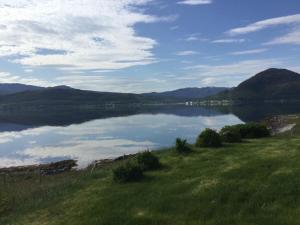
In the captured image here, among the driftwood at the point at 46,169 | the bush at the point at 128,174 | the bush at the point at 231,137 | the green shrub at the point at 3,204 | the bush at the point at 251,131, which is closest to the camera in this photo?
the green shrub at the point at 3,204

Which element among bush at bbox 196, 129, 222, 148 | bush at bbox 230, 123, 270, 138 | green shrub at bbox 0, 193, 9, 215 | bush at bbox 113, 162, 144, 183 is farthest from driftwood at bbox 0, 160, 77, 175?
bush at bbox 113, 162, 144, 183

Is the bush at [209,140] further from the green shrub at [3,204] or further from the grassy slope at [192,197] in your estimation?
the green shrub at [3,204]

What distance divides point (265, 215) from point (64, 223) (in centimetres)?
915

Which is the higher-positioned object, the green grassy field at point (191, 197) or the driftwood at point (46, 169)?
the green grassy field at point (191, 197)

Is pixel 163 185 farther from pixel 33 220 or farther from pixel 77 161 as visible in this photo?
pixel 77 161

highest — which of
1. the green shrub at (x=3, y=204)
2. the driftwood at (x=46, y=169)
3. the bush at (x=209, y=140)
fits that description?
the bush at (x=209, y=140)

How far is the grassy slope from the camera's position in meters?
17.6

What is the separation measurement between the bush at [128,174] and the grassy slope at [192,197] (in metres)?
0.53

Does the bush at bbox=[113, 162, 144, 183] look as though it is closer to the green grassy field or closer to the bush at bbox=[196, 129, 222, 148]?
the green grassy field

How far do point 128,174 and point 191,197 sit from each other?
22.8 feet

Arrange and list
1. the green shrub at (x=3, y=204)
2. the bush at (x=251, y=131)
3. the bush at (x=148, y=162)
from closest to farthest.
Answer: the green shrub at (x=3, y=204), the bush at (x=148, y=162), the bush at (x=251, y=131)

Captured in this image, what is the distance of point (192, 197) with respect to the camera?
66.7ft

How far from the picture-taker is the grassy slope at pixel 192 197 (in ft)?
57.9

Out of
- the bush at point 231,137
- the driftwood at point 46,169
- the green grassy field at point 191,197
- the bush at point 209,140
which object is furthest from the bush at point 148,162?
the driftwood at point 46,169
